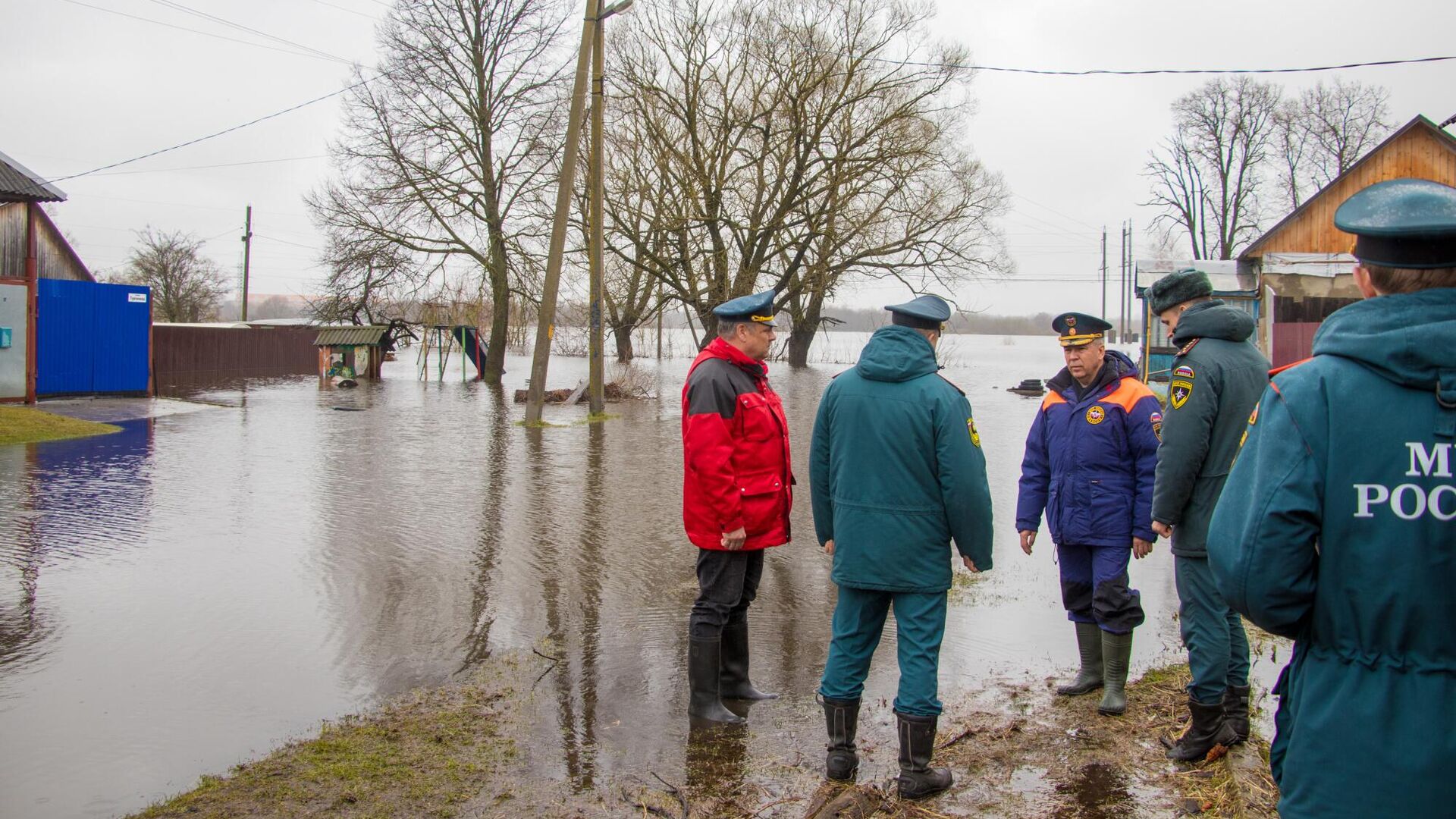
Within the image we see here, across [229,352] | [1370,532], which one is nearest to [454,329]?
[229,352]

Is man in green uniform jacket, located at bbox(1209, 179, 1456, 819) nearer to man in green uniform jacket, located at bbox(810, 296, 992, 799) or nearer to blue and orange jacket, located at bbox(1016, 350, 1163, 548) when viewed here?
man in green uniform jacket, located at bbox(810, 296, 992, 799)

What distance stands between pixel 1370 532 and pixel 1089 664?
313 cm

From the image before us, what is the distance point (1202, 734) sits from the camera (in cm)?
414

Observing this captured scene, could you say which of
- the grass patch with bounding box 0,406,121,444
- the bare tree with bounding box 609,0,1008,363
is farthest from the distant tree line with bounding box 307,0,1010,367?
the grass patch with bounding box 0,406,121,444

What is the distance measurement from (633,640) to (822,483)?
2.06 meters

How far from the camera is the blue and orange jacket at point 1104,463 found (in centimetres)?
472

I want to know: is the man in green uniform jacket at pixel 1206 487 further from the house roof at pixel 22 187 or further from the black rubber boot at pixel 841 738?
the house roof at pixel 22 187

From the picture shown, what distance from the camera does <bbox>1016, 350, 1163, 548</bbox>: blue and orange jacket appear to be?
4.72 m

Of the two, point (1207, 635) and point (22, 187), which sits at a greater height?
point (22, 187)

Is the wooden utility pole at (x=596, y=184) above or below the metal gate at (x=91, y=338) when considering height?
above

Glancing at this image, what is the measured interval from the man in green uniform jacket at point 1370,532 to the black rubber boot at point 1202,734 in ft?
7.13

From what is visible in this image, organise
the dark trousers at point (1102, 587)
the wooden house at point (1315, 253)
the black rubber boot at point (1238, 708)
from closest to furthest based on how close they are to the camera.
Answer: the black rubber boot at point (1238, 708)
the dark trousers at point (1102, 587)
the wooden house at point (1315, 253)

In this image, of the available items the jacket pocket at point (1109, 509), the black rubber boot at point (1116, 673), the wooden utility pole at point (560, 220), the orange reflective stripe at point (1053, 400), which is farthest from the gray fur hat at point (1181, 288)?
the wooden utility pole at point (560, 220)

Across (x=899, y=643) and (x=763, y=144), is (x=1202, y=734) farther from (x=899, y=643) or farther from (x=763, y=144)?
(x=763, y=144)
